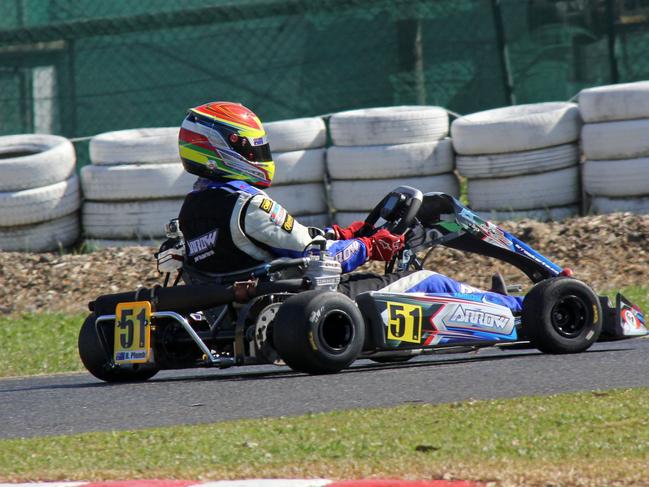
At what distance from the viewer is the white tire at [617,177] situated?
405 inches

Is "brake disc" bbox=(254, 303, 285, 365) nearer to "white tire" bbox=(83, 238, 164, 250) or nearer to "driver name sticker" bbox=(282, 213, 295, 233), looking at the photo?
"driver name sticker" bbox=(282, 213, 295, 233)

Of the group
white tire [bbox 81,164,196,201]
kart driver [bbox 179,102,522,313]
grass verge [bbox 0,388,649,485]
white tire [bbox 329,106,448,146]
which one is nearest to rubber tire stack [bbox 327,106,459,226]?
white tire [bbox 329,106,448,146]

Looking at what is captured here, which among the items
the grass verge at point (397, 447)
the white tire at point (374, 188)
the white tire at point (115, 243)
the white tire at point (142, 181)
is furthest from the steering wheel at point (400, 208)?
the white tire at point (115, 243)

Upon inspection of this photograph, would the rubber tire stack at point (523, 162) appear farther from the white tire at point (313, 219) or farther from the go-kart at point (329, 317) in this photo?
the go-kart at point (329, 317)

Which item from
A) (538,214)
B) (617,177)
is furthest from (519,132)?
(617,177)

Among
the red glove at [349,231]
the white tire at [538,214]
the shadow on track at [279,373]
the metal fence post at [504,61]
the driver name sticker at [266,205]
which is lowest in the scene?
the shadow on track at [279,373]

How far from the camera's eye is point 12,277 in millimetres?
10586

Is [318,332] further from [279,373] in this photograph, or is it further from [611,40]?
[611,40]

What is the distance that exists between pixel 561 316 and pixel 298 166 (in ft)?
14.6

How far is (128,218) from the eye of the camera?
11078 millimetres

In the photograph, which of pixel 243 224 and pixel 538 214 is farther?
pixel 538 214

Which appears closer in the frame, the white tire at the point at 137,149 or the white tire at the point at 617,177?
the white tire at the point at 617,177

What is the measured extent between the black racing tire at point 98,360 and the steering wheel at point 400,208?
1445 millimetres

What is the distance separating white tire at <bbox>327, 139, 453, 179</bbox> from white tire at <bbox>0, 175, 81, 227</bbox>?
2259mm
